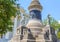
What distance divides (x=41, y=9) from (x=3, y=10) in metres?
12.7

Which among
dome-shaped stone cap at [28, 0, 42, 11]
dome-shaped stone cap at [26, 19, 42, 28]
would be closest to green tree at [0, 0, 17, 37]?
dome-shaped stone cap at [26, 19, 42, 28]

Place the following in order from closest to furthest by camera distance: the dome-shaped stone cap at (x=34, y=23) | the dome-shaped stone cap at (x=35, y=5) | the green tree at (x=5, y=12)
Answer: the green tree at (x=5, y=12) → the dome-shaped stone cap at (x=34, y=23) → the dome-shaped stone cap at (x=35, y=5)

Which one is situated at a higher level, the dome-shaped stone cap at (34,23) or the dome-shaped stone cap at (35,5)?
the dome-shaped stone cap at (35,5)

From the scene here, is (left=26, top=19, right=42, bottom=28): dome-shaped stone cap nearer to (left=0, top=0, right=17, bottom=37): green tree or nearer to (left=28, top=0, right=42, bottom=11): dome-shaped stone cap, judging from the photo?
(left=28, top=0, right=42, bottom=11): dome-shaped stone cap

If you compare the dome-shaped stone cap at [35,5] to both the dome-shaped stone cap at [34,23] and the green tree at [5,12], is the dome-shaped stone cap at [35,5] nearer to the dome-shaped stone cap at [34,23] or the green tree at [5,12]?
the dome-shaped stone cap at [34,23]

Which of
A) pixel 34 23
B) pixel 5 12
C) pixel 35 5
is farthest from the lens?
pixel 35 5

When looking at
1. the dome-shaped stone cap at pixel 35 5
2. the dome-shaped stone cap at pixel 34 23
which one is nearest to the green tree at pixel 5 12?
the dome-shaped stone cap at pixel 34 23

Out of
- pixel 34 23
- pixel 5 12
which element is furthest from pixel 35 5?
pixel 5 12

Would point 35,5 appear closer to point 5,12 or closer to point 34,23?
Answer: point 34,23

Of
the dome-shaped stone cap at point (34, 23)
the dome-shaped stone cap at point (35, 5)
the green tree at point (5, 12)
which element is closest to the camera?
the green tree at point (5, 12)

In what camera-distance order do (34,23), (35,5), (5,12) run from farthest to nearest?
(35,5), (34,23), (5,12)

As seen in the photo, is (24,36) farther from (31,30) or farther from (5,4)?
(5,4)

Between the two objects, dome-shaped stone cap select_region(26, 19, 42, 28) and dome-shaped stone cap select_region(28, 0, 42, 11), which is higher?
dome-shaped stone cap select_region(28, 0, 42, 11)

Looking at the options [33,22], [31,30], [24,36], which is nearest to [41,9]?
[33,22]
